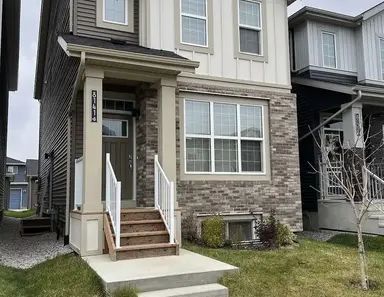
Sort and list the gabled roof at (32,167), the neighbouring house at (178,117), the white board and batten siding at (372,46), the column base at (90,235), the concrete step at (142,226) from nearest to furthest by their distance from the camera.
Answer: the column base at (90,235) → the concrete step at (142,226) → the neighbouring house at (178,117) → the white board and batten siding at (372,46) → the gabled roof at (32,167)

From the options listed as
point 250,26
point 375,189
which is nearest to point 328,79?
point 375,189

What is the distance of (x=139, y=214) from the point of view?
7.82 m

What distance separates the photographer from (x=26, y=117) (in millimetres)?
62281

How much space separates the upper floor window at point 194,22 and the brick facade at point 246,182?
116cm

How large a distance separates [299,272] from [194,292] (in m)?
1.95

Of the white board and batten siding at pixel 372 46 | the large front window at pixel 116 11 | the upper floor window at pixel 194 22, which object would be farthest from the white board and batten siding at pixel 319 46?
the large front window at pixel 116 11

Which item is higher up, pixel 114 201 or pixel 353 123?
pixel 353 123

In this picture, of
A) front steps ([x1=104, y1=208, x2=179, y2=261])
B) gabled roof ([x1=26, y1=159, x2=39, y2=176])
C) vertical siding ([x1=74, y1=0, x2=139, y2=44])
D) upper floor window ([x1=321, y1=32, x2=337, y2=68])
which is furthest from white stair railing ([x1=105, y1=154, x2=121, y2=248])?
gabled roof ([x1=26, y1=159, x2=39, y2=176])

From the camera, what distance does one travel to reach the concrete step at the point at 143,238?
280 inches

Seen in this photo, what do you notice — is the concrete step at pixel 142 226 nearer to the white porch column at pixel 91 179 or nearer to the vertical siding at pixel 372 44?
the white porch column at pixel 91 179

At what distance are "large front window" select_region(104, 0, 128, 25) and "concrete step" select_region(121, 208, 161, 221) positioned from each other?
14.4ft

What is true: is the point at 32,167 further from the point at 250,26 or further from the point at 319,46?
the point at 250,26

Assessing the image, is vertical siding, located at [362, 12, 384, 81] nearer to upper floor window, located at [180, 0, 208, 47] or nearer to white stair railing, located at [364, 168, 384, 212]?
white stair railing, located at [364, 168, 384, 212]

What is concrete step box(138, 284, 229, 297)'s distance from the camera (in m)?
5.46
